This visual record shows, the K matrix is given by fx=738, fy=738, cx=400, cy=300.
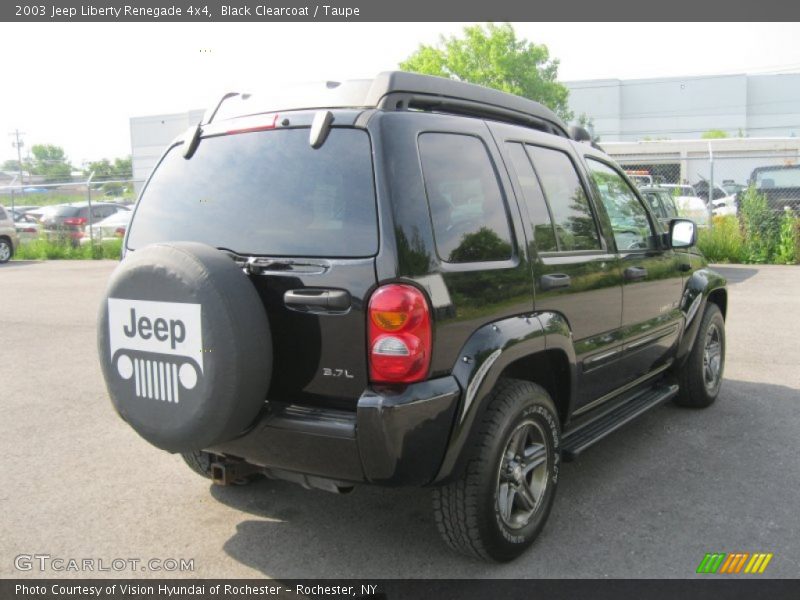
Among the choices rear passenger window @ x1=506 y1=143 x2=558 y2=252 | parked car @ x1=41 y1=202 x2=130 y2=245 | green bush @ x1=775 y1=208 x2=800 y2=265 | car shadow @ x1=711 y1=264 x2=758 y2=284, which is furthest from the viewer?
parked car @ x1=41 y1=202 x2=130 y2=245

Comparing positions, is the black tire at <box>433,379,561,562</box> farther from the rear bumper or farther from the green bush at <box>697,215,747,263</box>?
the green bush at <box>697,215,747,263</box>

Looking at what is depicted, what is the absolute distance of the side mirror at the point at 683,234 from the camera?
4.81 metres

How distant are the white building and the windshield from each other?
62.8 meters

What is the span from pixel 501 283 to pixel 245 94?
60.8 inches

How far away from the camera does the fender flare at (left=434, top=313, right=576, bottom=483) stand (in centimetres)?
293

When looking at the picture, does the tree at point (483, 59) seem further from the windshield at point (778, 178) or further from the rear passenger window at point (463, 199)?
the rear passenger window at point (463, 199)

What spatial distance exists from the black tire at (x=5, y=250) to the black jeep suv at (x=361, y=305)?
18124 mm

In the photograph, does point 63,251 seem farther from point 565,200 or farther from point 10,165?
point 10,165

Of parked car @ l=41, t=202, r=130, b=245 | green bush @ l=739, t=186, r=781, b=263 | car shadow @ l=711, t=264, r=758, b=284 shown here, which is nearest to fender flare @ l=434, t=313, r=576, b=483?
car shadow @ l=711, t=264, r=758, b=284

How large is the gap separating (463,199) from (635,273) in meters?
1.64

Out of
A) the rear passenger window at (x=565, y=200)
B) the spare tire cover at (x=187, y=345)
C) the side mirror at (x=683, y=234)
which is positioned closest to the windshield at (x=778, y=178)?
the side mirror at (x=683, y=234)

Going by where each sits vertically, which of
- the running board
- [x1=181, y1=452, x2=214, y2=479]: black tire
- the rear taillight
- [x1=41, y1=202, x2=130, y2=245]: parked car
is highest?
[x1=41, y1=202, x2=130, y2=245]: parked car

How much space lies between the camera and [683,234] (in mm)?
4824
